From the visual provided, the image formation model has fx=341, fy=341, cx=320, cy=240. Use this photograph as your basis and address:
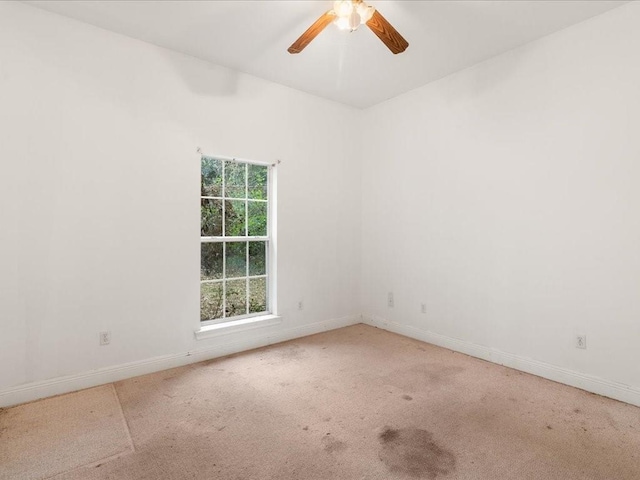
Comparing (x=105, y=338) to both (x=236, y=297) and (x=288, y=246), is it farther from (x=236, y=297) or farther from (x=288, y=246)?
(x=288, y=246)

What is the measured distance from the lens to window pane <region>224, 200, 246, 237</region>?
3484 millimetres

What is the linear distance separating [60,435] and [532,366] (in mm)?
3469

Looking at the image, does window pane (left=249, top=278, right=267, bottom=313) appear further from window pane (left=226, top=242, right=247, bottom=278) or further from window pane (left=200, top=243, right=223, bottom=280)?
window pane (left=200, top=243, right=223, bottom=280)

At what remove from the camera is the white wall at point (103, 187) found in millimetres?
2402

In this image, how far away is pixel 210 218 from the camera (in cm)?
338

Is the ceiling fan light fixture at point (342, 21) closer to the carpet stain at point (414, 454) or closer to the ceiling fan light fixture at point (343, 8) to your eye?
the ceiling fan light fixture at point (343, 8)

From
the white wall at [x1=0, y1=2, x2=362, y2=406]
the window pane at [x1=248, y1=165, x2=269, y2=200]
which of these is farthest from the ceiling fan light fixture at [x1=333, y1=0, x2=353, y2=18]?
the window pane at [x1=248, y1=165, x2=269, y2=200]

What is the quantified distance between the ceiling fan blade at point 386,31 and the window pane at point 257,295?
8.30 ft

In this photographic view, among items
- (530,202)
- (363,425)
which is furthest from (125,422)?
(530,202)

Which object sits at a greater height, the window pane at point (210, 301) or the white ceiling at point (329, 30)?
the white ceiling at point (329, 30)

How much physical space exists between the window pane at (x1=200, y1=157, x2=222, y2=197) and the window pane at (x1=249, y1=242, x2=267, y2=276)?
2.19 ft

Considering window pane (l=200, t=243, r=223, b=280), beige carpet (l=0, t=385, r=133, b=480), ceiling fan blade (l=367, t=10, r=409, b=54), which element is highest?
ceiling fan blade (l=367, t=10, r=409, b=54)

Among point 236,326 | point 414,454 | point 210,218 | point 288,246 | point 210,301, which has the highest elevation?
point 210,218

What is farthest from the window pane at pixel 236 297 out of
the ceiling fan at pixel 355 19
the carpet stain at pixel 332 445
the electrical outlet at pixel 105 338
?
the ceiling fan at pixel 355 19
